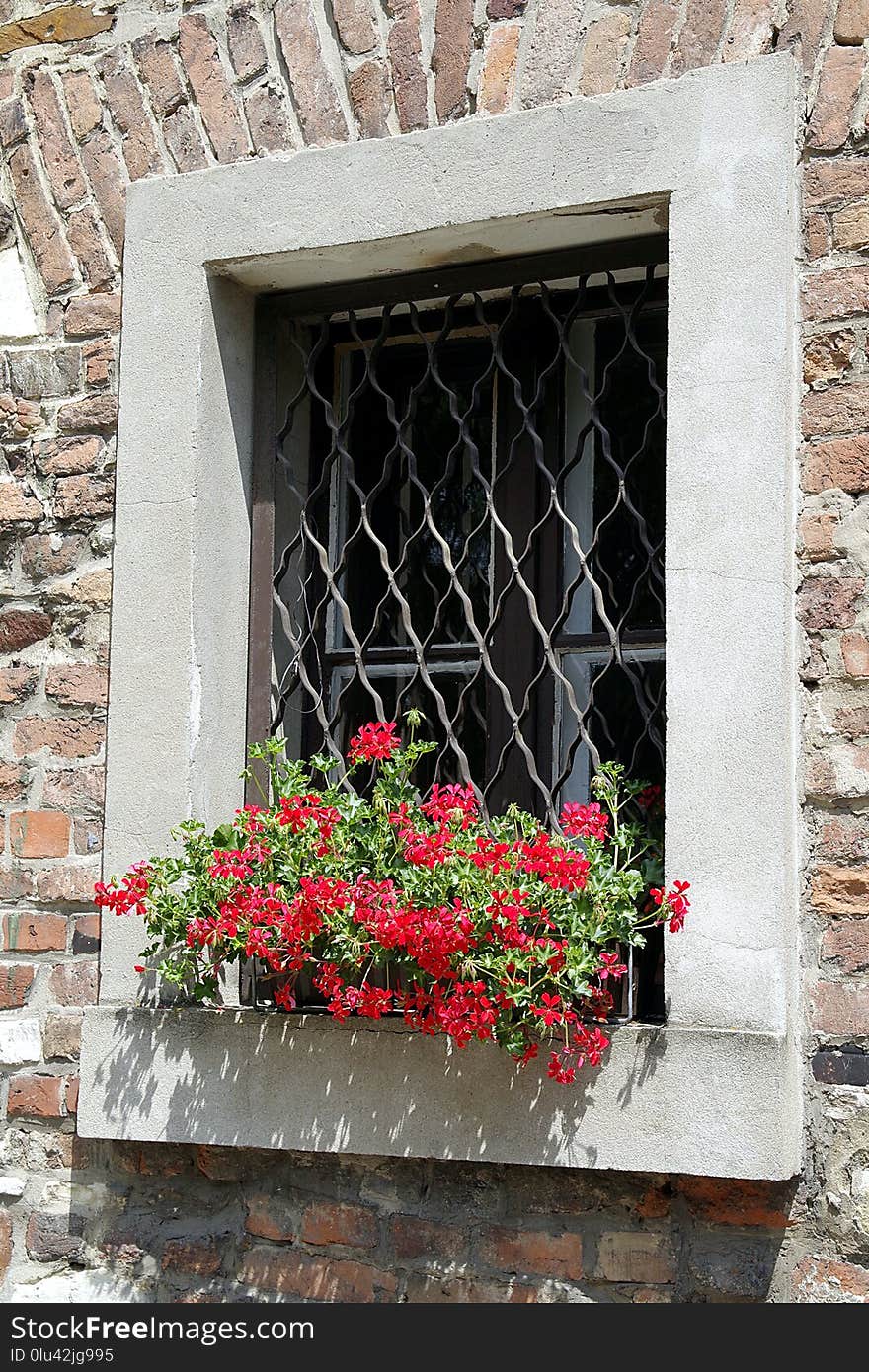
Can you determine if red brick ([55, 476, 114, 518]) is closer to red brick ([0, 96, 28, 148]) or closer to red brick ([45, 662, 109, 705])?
red brick ([45, 662, 109, 705])

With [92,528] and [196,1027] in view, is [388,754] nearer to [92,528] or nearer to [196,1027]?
[196,1027]

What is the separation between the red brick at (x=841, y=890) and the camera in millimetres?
2885

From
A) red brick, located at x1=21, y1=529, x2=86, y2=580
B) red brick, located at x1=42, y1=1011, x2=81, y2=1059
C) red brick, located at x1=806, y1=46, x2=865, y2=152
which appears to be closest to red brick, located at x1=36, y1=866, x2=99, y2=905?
red brick, located at x1=42, y1=1011, x2=81, y2=1059

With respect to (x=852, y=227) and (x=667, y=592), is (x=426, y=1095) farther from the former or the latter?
(x=852, y=227)

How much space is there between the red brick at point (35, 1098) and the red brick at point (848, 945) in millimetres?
1713

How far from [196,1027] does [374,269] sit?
67.4 inches

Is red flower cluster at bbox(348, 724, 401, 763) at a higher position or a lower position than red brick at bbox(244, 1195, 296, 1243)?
higher

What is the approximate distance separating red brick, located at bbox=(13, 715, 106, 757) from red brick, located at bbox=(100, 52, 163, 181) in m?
1.28

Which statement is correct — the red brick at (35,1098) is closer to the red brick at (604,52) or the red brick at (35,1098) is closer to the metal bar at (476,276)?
the metal bar at (476,276)

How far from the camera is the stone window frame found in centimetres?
289

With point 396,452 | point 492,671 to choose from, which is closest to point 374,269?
point 396,452

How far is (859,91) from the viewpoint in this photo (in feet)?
9.95

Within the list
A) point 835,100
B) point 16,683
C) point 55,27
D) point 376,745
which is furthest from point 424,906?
point 55,27

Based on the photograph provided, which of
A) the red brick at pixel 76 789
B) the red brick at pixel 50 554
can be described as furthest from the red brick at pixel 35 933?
the red brick at pixel 50 554
